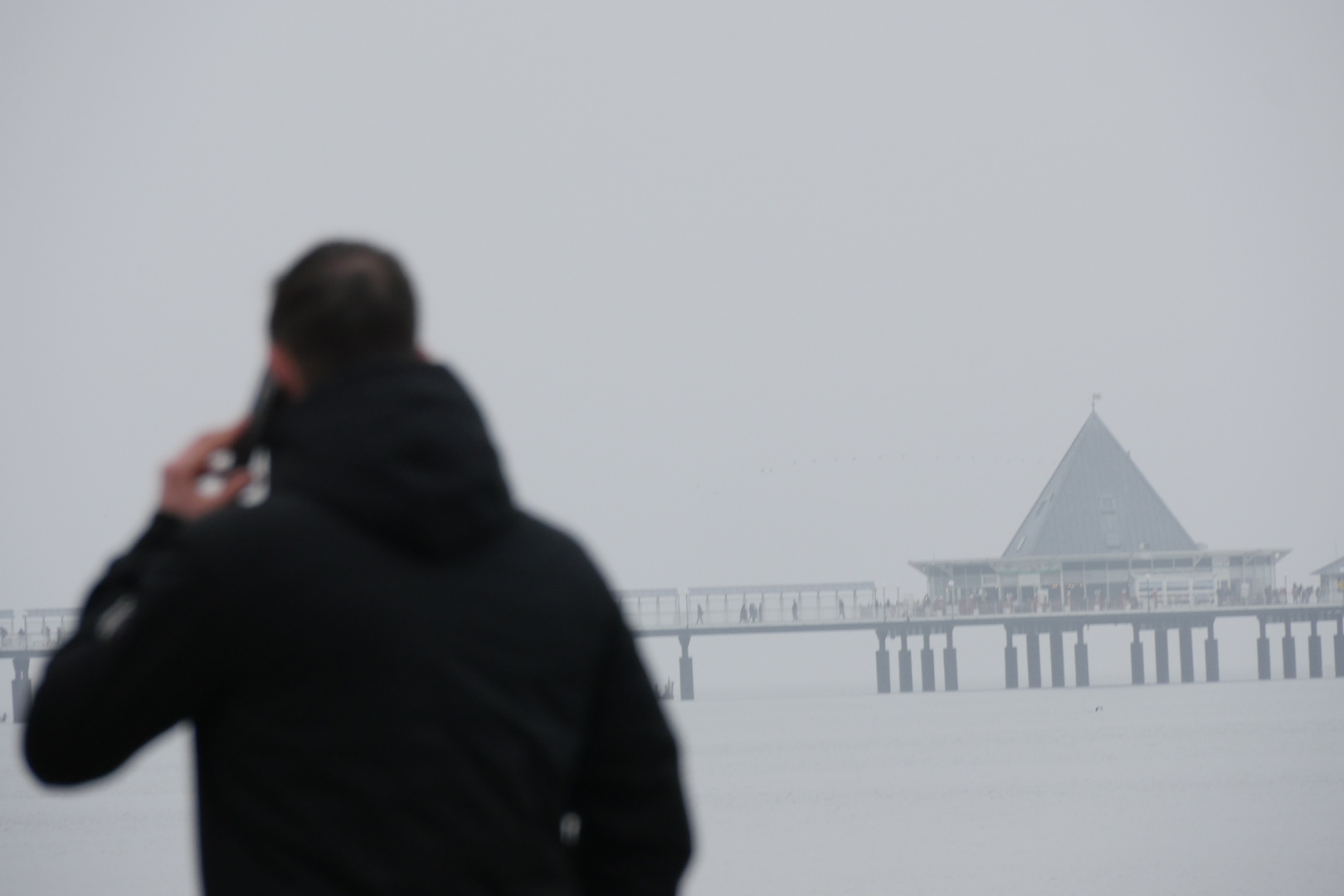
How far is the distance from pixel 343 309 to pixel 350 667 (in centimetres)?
38

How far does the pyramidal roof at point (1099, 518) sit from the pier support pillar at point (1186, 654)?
3923 millimetres

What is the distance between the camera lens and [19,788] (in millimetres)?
46344

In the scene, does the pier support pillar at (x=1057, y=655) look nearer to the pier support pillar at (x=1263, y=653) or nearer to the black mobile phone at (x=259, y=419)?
the pier support pillar at (x=1263, y=653)

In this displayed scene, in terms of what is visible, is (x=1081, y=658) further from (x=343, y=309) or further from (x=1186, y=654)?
(x=343, y=309)

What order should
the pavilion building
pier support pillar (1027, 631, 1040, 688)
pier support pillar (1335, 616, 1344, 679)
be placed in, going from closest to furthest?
the pavilion building < pier support pillar (1027, 631, 1040, 688) < pier support pillar (1335, 616, 1344, 679)

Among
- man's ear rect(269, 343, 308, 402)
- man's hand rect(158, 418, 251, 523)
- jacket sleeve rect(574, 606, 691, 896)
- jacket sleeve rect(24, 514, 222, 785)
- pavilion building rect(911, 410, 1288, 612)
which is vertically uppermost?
man's ear rect(269, 343, 308, 402)

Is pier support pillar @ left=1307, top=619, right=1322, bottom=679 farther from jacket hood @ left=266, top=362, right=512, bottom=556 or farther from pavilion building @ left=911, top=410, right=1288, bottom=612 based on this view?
jacket hood @ left=266, top=362, right=512, bottom=556

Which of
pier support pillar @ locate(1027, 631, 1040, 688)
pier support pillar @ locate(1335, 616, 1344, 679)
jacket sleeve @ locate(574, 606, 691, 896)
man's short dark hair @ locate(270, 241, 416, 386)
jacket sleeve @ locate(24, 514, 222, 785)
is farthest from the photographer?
pier support pillar @ locate(1335, 616, 1344, 679)

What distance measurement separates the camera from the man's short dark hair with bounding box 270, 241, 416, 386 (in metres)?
1.91

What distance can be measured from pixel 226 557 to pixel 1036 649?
88.2m

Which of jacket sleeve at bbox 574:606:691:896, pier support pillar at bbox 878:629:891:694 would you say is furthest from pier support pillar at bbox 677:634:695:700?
jacket sleeve at bbox 574:606:691:896

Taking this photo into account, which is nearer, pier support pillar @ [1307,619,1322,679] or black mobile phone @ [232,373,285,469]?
black mobile phone @ [232,373,285,469]

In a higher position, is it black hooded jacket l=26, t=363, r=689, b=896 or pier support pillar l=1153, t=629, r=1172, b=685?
black hooded jacket l=26, t=363, r=689, b=896

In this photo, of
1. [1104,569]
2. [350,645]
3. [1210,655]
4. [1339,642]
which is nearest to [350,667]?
[350,645]
